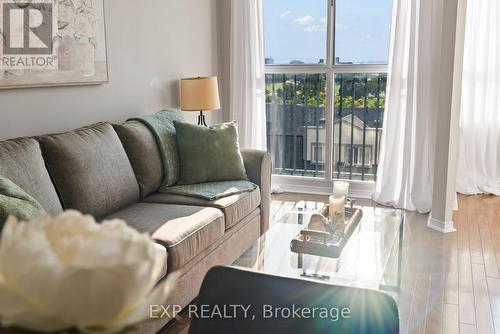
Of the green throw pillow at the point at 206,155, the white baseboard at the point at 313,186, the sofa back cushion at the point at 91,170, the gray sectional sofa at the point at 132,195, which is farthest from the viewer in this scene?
the white baseboard at the point at 313,186

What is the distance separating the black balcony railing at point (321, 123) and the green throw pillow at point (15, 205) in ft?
11.4

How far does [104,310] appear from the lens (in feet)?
1.44

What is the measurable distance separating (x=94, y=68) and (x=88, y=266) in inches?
118

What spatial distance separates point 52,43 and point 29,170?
0.91m

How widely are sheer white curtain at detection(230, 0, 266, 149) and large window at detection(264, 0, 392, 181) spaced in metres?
0.18

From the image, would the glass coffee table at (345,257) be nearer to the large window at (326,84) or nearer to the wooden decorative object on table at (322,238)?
the wooden decorative object on table at (322,238)

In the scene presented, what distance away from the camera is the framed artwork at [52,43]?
259 cm

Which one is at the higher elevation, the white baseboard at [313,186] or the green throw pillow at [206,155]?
the green throw pillow at [206,155]

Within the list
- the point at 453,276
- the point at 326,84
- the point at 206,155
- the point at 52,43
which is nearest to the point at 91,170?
the point at 52,43

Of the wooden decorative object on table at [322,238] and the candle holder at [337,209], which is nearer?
the wooden decorative object on table at [322,238]

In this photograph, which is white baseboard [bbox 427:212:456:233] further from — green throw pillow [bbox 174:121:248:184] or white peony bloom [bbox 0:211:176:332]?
white peony bloom [bbox 0:211:176:332]

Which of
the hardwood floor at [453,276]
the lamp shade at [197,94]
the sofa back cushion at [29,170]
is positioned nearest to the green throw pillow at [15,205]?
the sofa back cushion at [29,170]

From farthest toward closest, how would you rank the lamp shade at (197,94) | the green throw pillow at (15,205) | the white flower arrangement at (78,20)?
the lamp shade at (197,94), the white flower arrangement at (78,20), the green throw pillow at (15,205)

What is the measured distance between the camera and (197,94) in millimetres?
4008
